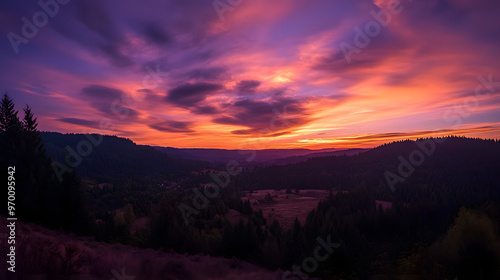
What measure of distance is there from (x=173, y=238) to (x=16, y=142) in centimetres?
2565

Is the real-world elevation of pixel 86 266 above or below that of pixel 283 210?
above

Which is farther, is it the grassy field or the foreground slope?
the grassy field

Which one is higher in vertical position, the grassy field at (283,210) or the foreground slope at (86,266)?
the foreground slope at (86,266)

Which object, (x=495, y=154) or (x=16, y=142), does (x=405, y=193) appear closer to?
(x=495, y=154)

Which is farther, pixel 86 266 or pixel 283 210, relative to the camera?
pixel 283 210

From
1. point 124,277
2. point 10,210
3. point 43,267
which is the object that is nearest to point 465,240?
point 124,277

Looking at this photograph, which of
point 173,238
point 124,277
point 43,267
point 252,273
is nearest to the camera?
point 43,267

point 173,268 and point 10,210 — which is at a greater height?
point 10,210

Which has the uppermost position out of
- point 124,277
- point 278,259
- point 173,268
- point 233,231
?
point 124,277

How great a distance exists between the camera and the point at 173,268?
15.4 m

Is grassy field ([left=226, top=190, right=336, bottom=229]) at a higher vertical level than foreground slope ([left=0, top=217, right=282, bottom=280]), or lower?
lower

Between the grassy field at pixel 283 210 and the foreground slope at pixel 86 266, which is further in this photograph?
the grassy field at pixel 283 210

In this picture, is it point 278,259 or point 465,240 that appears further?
point 278,259

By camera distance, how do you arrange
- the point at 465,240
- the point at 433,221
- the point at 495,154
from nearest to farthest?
the point at 465,240 < the point at 433,221 < the point at 495,154
